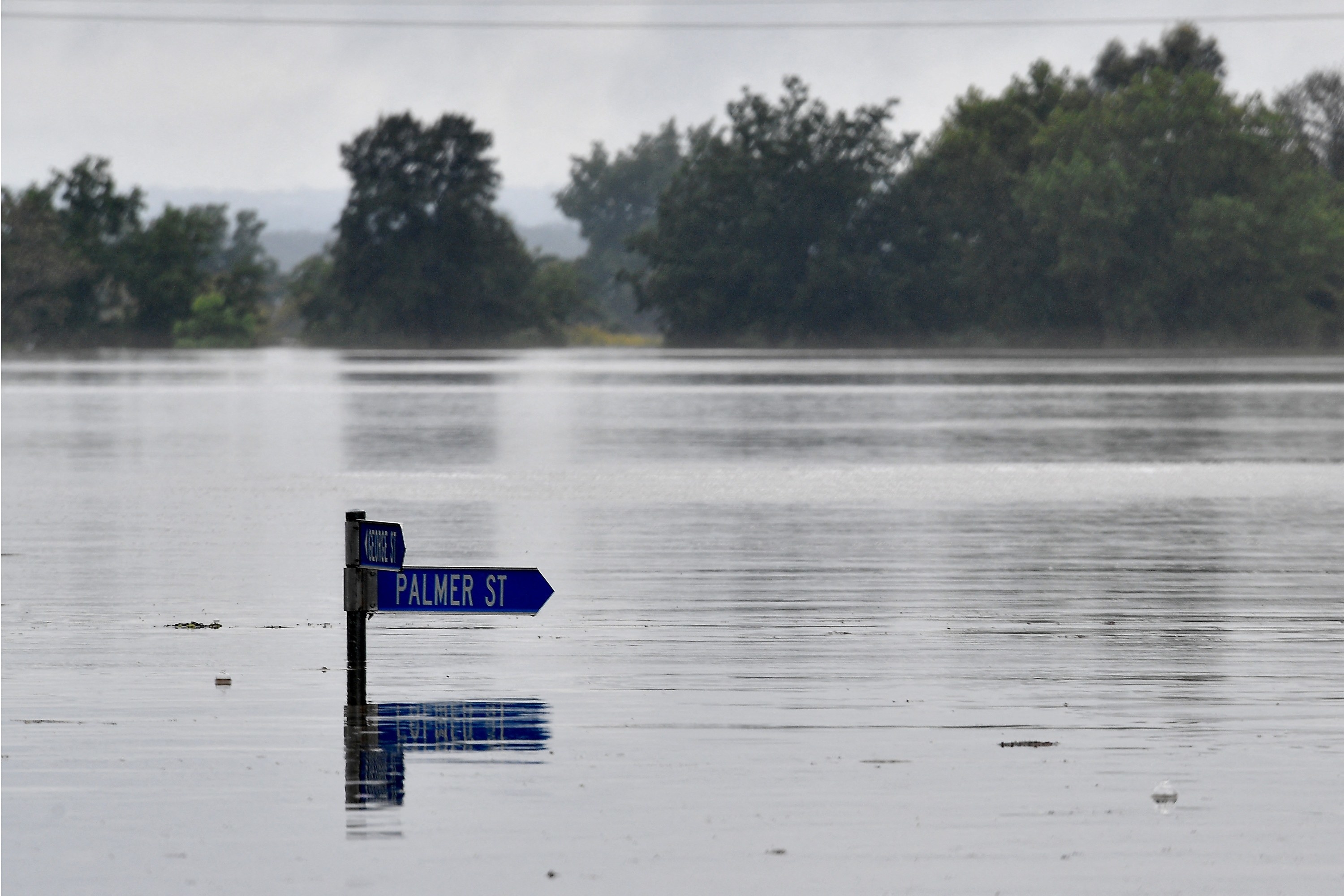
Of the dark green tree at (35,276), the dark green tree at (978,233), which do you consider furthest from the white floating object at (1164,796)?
the dark green tree at (35,276)

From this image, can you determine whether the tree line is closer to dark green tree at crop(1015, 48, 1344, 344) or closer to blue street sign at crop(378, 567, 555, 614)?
dark green tree at crop(1015, 48, 1344, 344)

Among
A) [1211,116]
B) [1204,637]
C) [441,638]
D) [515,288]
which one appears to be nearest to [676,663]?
[441,638]

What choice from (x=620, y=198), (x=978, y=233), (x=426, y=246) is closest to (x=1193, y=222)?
(x=978, y=233)

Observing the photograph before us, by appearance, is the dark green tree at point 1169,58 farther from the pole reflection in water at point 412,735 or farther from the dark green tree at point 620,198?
the pole reflection in water at point 412,735

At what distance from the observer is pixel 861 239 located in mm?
117688

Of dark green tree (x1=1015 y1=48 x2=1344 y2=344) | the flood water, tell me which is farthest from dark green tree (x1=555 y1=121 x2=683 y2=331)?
the flood water

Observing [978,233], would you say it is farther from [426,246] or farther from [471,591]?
[471,591]

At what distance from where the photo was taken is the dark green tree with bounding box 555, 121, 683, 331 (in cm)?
18925

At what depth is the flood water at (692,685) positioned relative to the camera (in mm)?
6008

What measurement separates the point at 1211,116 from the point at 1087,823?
104m

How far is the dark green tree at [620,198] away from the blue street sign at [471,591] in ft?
588

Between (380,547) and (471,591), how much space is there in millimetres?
425

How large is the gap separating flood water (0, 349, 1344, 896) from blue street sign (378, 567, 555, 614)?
1.83ft

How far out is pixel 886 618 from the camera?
11320mm
